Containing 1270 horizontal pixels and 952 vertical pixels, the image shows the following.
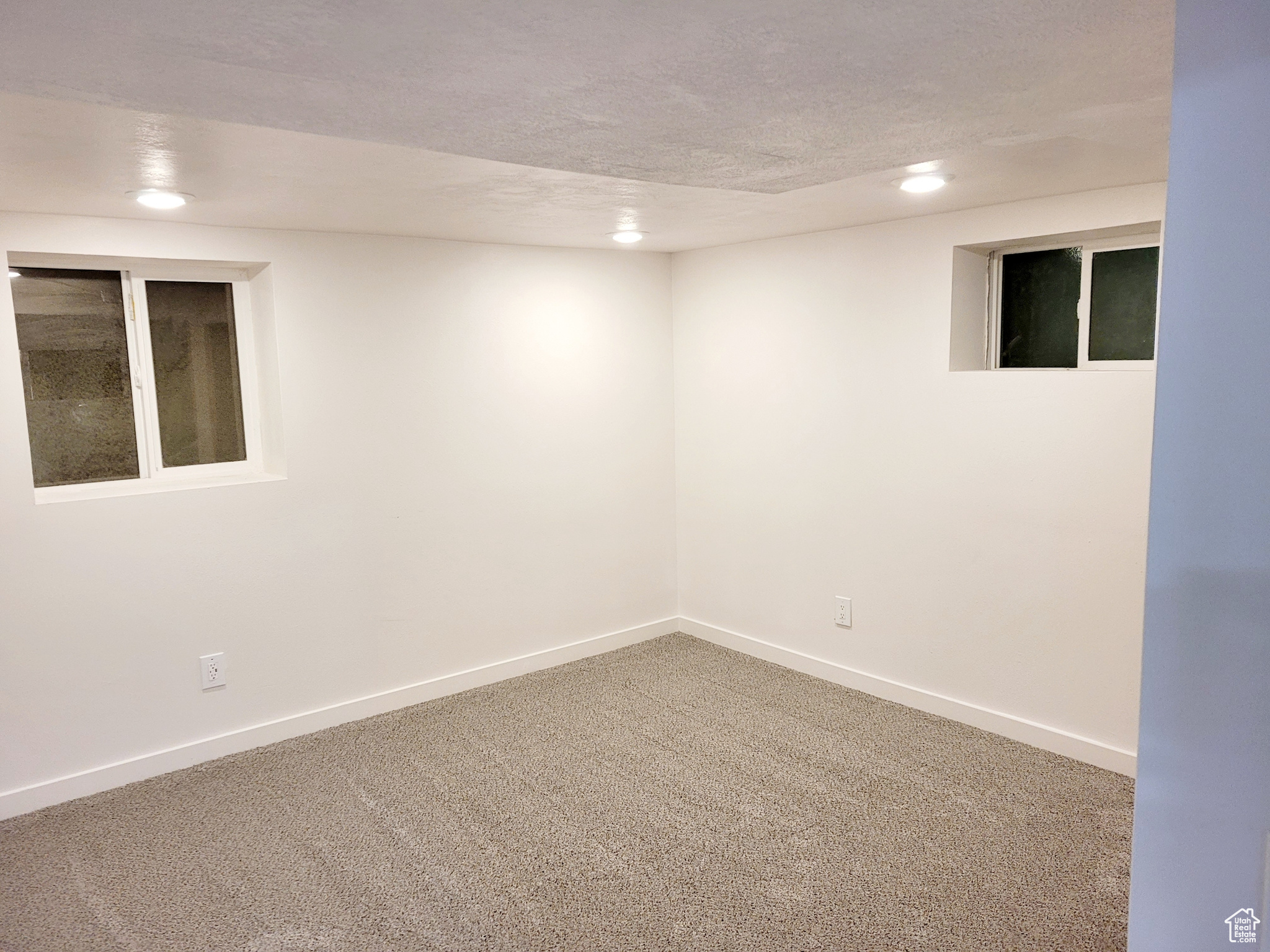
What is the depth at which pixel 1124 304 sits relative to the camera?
3115mm

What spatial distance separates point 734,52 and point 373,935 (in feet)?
7.38

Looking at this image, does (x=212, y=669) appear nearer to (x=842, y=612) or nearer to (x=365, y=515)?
(x=365, y=515)

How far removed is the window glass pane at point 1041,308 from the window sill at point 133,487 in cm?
Result: 295

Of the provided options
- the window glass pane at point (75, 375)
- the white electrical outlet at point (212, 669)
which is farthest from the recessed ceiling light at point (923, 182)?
the white electrical outlet at point (212, 669)

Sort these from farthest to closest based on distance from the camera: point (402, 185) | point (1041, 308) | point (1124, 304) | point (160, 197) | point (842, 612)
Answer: point (842, 612) < point (1041, 308) < point (1124, 304) < point (160, 197) < point (402, 185)

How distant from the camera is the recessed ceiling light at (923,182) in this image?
8.60 feet

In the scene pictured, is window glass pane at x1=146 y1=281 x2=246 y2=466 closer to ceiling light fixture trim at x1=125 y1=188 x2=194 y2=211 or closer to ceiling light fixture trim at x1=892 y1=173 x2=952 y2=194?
ceiling light fixture trim at x1=125 y1=188 x2=194 y2=211

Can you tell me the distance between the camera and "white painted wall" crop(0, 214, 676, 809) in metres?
3.02

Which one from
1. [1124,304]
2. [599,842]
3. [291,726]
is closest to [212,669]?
[291,726]

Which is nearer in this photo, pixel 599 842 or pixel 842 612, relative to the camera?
pixel 599 842

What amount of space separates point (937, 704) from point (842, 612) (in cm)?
56

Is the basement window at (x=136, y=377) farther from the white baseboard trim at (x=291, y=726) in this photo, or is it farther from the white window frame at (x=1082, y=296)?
the white window frame at (x=1082, y=296)

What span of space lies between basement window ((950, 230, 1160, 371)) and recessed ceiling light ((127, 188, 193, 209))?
270 centimetres

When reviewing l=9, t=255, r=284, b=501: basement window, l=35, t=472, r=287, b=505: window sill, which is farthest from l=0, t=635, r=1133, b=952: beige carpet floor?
l=9, t=255, r=284, b=501: basement window
